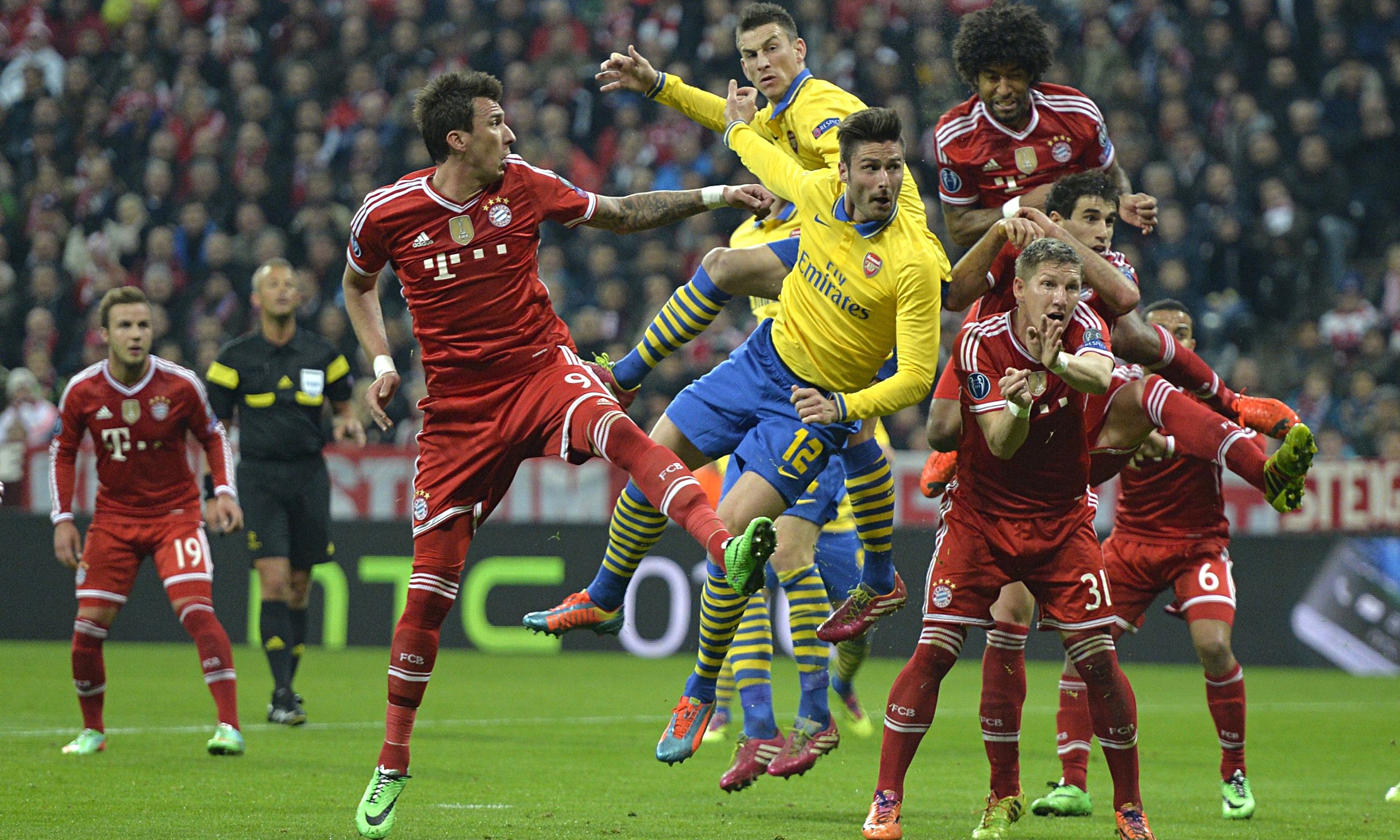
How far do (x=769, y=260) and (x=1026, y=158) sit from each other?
1.26 m

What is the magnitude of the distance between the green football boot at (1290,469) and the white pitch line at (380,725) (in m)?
5.11

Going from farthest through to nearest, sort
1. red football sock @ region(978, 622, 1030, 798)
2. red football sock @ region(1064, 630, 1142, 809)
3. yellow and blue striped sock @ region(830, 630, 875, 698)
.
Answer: yellow and blue striped sock @ region(830, 630, 875, 698) → red football sock @ region(978, 622, 1030, 798) → red football sock @ region(1064, 630, 1142, 809)

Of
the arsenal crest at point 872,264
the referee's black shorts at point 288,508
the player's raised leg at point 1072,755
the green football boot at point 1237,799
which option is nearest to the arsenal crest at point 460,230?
the arsenal crest at point 872,264

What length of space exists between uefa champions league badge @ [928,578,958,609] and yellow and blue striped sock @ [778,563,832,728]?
1.55m

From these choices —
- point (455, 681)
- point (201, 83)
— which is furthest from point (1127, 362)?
point (201, 83)

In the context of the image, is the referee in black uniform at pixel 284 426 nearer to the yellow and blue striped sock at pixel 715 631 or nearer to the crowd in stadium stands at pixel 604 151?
the crowd in stadium stands at pixel 604 151

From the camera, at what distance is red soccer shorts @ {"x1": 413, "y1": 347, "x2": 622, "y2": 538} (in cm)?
691

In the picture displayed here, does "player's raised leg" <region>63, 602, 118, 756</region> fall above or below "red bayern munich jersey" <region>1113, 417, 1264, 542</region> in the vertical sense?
below

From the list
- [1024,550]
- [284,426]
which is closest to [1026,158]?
[1024,550]

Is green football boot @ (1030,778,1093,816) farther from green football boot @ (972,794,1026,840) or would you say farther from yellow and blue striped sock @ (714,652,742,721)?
yellow and blue striped sock @ (714,652,742,721)

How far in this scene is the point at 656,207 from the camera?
721 centimetres

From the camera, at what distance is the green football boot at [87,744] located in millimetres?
9164

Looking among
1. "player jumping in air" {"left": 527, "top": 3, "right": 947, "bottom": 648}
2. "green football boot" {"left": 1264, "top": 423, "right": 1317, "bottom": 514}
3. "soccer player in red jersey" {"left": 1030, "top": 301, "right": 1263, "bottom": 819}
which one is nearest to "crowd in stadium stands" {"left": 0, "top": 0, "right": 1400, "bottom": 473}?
"player jumping in air" {"left": 527, "top": 3, "right": 947, "bottom": 648}

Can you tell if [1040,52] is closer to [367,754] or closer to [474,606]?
[367,754]
